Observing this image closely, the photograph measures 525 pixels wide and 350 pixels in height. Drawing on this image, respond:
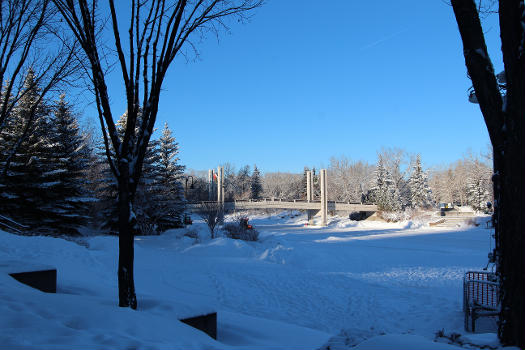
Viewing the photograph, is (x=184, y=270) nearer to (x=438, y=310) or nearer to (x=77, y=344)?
(x=438, y=310)

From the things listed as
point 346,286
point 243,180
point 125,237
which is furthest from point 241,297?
point 243,180

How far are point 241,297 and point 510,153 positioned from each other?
634 centimetres

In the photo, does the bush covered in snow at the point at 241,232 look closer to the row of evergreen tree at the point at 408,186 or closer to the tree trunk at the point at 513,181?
the tree trunk at the point at 513,181

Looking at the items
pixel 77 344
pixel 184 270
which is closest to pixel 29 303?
pixel 77 344

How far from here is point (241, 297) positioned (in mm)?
8008

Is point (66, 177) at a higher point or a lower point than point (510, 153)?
higher

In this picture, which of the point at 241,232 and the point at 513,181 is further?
the point at 241,232

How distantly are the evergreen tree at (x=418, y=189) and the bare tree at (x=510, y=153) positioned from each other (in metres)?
48.8

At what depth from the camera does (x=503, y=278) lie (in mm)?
3025

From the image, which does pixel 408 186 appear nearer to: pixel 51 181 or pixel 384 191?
pixel 384 191

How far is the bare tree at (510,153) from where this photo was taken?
2.88 metres

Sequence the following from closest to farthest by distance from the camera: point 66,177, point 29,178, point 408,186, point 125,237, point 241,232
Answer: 1. point 125,237
2. point 29,178
3. point 66,177
4. point 241,232
5. point 408,186

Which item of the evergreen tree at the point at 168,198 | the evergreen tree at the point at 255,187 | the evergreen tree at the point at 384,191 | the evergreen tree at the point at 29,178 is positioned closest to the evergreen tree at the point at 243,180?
the evergreen tree at the point at 255,187

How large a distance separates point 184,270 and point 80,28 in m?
8.46
